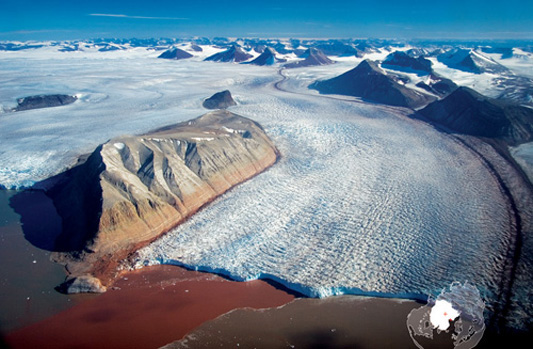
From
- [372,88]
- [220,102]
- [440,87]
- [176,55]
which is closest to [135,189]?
[220,102]

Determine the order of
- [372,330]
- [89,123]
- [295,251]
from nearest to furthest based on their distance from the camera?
1. [372,330]
2. [295,251]
3. [89,123]

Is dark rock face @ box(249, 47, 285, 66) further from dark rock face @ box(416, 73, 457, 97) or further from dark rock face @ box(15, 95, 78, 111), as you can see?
dark rock face @ box(15, 95, 78, 111)

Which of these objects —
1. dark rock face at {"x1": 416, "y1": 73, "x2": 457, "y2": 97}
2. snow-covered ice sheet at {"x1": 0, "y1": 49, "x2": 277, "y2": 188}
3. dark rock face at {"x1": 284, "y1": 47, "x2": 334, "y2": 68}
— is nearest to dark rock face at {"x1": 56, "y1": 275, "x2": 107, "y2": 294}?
snow-covered ice sheet at {"x1": 0, "y1": 49, "x2": 277, "y2": 188}

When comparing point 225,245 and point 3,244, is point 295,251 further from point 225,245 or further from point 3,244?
point 3,244

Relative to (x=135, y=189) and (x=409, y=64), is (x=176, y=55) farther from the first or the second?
(x=135, y=189)

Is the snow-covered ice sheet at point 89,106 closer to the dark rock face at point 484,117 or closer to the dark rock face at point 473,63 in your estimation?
the dark rock face at point 484,117

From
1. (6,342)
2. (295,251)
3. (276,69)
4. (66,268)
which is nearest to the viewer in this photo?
(6,342)

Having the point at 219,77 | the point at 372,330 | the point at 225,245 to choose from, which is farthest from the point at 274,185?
the point at 219,77
